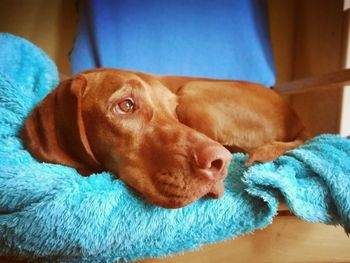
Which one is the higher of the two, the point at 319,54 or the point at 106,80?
the point at 106,80

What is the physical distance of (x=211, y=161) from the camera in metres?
0.94

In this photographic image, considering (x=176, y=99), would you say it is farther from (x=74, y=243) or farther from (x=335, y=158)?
(x=74, y=243)

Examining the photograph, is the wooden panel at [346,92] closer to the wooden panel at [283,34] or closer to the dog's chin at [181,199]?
the wooden panel at [283,34]

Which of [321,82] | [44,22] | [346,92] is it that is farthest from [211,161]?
[44,22]

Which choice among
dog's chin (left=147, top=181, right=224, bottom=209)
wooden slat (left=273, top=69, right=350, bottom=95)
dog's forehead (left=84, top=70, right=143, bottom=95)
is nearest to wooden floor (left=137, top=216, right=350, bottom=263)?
dog's chin (left=147, top=181, right=224, bottom=209)

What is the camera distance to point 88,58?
2469 mm

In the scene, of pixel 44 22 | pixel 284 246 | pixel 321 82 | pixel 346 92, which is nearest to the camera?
pixel 284 246

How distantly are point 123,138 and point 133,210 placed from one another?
0.29 metres

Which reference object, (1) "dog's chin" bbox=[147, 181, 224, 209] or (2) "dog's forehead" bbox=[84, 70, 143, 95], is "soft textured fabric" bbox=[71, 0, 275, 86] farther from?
(1) "dog's chin" bbox=[147, 181, 224, 209]

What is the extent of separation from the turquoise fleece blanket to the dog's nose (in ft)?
0.29

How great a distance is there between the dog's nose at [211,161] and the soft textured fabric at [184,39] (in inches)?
66.4

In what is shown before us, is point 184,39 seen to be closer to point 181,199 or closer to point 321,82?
point 321,82

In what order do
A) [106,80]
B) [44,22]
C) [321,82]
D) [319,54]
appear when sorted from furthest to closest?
[44,22]
[319,54]
[321,82]
[106,80]

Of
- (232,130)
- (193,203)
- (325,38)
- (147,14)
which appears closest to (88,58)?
(147,14)
